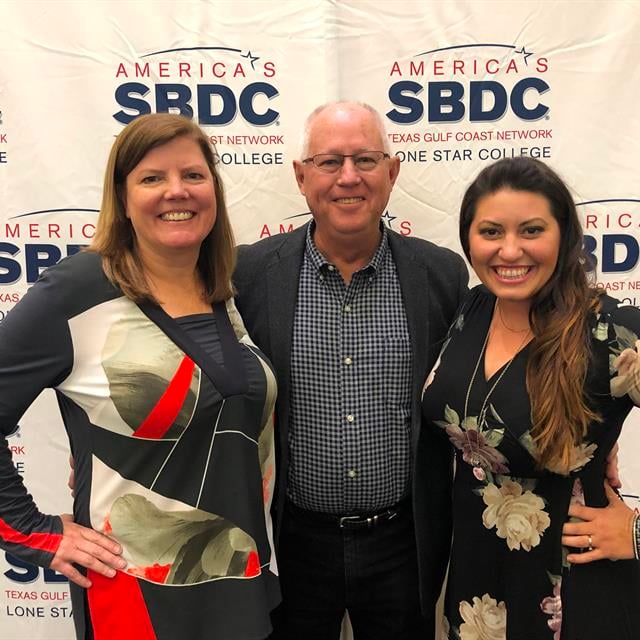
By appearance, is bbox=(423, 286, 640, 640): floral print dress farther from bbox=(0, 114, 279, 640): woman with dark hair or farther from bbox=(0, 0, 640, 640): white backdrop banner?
bbox=(0, 0, 640, 640): white backdrop banner

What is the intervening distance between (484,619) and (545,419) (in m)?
0.51

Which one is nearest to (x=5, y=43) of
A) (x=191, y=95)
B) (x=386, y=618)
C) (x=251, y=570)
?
(x=191, y=95)

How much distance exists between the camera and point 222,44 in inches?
74.0

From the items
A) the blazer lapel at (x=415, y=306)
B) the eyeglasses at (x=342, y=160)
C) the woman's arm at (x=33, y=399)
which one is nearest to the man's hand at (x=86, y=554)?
the woman's arm at (x=33, y=399)


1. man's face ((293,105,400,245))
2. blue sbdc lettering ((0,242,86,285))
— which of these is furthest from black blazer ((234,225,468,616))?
blue sbdc lettering ((0,242,86,285))

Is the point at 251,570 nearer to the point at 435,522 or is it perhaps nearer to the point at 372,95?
the point at 435,522

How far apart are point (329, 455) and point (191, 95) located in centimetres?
119

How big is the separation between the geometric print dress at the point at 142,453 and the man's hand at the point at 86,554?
2 cm

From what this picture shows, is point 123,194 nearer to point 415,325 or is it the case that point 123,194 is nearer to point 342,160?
point 342,160

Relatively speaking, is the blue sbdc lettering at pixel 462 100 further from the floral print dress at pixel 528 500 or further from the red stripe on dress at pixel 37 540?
the red stripe on dress at pixel 37 540

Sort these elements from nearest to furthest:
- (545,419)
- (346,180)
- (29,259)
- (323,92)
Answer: (545,419)
(346,180)
(323,92)
(29,259)

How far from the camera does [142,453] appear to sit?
4.01ft

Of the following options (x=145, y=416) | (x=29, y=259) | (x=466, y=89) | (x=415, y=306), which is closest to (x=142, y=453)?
(x=145, y=416)

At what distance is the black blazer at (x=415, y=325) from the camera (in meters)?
1.57
